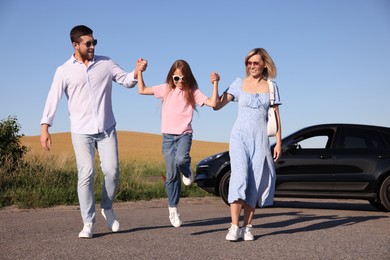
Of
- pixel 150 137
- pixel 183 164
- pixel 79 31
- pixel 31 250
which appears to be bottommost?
pixel 150 137

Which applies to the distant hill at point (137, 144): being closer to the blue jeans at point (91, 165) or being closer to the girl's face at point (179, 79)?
the girl's face at point (179, 79)

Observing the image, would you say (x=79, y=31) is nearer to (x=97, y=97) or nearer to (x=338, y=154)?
(x=97, y=97)

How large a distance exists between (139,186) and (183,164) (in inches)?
267

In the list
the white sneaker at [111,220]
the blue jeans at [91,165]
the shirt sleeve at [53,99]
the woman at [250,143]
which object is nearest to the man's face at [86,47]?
Answer: the shirt sleeve at [53,99]

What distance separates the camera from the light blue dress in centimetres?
669

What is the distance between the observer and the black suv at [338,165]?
36.2 ft

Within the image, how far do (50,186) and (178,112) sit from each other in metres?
5.97

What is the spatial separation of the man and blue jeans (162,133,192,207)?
73cm

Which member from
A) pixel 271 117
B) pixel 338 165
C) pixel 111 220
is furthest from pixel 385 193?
pixel 111 220

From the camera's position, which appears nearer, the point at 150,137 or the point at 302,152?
the point at 302,152

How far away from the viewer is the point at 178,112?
738 cm

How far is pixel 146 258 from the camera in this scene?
5566mm

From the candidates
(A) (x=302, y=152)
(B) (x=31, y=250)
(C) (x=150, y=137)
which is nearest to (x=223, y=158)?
(A) (x=302, y=152)

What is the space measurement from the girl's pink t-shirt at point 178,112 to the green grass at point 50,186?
4437 millimetres
